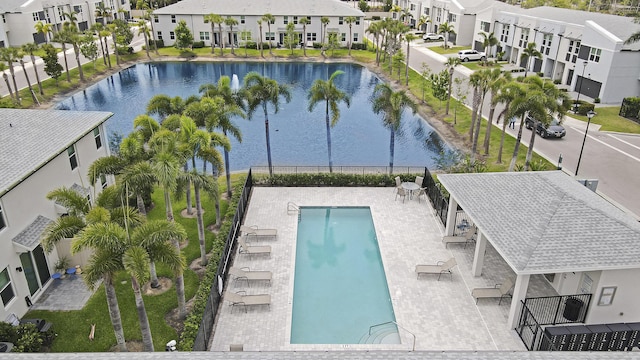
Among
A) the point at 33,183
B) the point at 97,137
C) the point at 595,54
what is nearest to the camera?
the point at 33,183

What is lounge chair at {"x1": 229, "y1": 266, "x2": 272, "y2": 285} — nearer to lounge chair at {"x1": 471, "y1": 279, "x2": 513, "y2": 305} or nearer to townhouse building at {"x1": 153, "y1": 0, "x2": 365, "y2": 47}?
lounge chair at {"x1": 471, "y1": 279, "x2": 513, "y2": 305}

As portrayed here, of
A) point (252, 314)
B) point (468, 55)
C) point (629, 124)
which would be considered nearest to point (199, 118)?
point (252, 314)

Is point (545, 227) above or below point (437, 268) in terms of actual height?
above

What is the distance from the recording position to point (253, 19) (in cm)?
7056

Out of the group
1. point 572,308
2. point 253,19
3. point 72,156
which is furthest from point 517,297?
point 253,19

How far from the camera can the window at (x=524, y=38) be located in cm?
5845

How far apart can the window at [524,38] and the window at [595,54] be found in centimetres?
1324

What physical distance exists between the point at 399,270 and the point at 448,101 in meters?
26.1

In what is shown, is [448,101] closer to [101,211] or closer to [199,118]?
[199,118]

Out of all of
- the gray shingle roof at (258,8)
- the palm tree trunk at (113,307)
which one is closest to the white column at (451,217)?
the palm tree trunk at (113,307)

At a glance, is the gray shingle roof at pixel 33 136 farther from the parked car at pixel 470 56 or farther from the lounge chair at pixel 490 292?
the parked car at pixel 470 56

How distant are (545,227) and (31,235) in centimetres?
1958

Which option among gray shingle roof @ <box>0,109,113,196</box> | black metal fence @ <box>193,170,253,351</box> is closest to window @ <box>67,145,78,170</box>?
gray shingle roof @ <box>0,109,113,196</box>

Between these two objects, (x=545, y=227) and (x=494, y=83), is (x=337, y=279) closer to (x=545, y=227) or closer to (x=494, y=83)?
(x=545, y=227)
